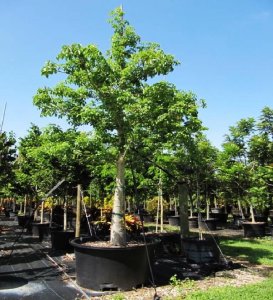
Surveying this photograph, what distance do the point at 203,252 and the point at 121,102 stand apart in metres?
4.58

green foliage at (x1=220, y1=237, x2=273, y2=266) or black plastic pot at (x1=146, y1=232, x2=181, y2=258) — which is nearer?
green foliage at (x1=220, y1=237, x2=273, y2=266)

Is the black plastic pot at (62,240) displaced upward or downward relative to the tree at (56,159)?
downward

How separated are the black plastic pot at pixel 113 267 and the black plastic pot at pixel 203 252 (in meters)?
2.57

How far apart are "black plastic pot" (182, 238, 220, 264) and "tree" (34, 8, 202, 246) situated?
2.55 meters

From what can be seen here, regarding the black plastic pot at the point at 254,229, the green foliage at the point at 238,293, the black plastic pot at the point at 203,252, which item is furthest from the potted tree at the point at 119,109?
the black plastic pot at the point at 254,229

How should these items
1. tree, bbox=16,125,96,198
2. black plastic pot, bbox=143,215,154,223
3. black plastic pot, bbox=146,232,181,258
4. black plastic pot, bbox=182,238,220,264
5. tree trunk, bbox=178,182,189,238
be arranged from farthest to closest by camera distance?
black plastic pot, bbox=143,215,154,223, black plastic pot, bbox=146,232,181,258, tree trunk, bbox=178,182,189,238, black plastic pot, bbox=182,238,220,264, tree, bbox=16,125,96,198

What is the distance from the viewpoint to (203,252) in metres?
9.06

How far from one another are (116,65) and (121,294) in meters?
4.43

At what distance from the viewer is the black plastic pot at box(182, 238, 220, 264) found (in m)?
9.03

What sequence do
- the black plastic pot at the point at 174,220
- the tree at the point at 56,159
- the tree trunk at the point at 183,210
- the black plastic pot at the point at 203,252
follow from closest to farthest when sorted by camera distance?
the tree at the point at 56,159
the black plastic pot at the point at 203,252
the tree trunk at the point at 183,210
the black plastic pot at the point at 174,220

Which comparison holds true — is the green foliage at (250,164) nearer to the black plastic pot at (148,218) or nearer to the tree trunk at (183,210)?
the tree trunk at (183,210)

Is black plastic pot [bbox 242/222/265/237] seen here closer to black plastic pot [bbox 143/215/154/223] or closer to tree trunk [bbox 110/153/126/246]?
tree trunk [bbox 110/153/126/246]

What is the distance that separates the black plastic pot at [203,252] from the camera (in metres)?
9.03

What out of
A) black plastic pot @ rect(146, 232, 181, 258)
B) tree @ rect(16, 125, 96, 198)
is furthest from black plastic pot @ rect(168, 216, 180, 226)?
black plastic pot @ rect(146, 232, 181, 258)
